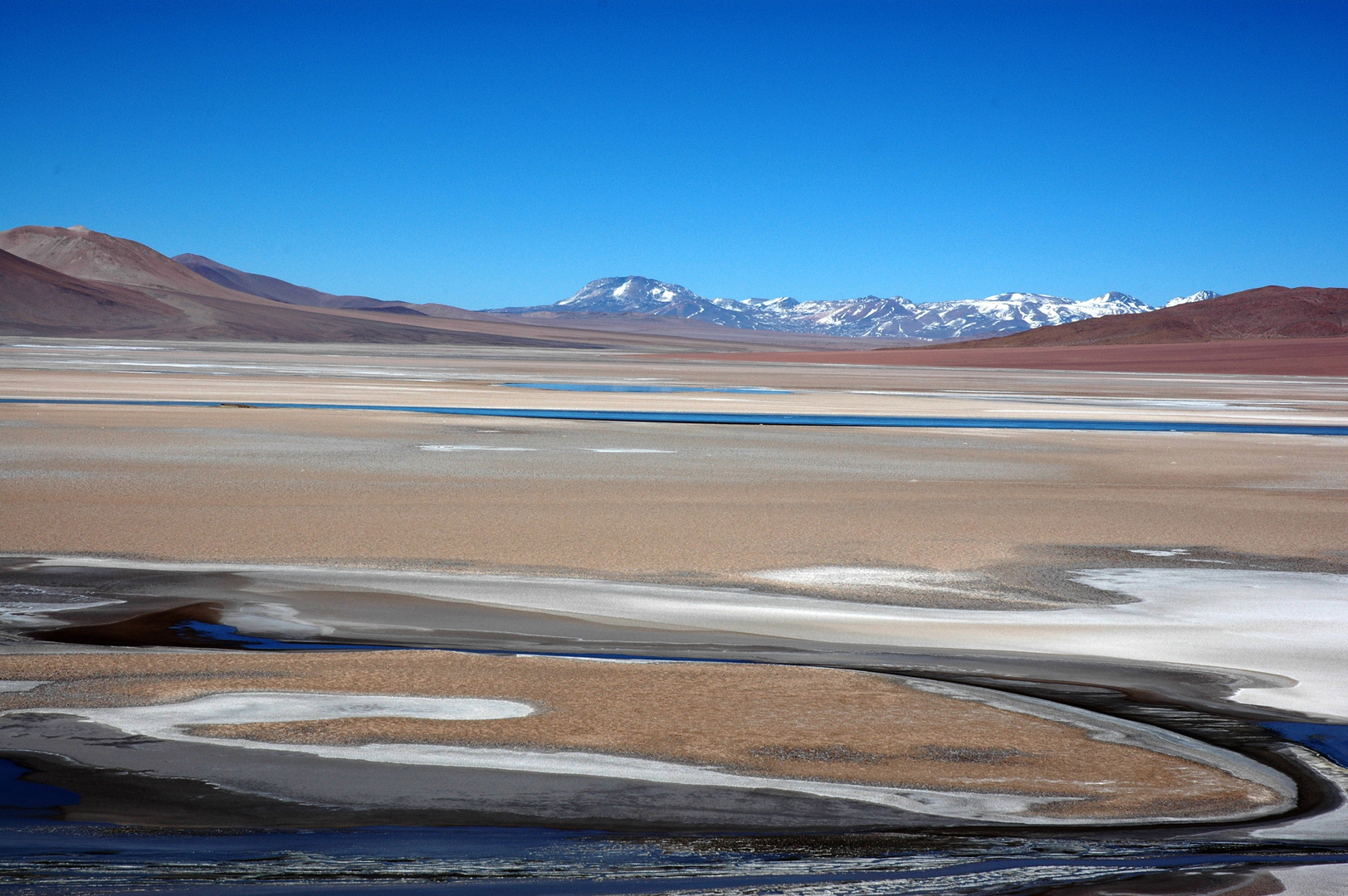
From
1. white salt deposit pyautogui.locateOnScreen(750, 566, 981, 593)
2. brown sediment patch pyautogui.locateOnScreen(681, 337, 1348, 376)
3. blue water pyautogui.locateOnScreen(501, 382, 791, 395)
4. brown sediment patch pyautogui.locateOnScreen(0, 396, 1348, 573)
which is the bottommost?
white salt deposit pyautogui.locateOnScreen(750, 566, 981, 593)

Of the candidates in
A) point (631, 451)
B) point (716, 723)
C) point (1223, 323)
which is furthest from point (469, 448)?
point (1223, 323)

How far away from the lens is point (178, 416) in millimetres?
20188

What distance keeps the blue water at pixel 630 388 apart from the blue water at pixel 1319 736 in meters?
29.3

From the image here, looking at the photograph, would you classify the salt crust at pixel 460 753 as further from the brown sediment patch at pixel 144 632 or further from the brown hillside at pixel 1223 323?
the brown hillside at pixel 1223 323

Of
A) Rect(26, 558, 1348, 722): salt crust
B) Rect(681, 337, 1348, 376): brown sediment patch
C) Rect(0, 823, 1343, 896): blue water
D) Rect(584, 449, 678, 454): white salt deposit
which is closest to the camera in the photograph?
Rect(0, 823, 1343, 896): blue water

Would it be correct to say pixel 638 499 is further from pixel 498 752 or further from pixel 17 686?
pixel 498 752

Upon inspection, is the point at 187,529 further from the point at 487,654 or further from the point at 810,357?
the point at 810,357

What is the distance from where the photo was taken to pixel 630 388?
36594 mm

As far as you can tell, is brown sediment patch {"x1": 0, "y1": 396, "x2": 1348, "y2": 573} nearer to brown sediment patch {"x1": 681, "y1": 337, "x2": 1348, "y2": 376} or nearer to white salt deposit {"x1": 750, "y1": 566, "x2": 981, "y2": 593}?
white salt deposit {"x1": 750, "y1": 566, "x2": 981, "y2": 593}

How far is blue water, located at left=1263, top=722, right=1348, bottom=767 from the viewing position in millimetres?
4375

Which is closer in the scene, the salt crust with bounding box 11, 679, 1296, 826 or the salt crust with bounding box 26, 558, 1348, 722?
the salt crust with bounding box 11, 679, 1296, 826

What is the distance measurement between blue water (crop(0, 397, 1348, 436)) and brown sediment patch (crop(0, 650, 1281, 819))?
53.0 ft

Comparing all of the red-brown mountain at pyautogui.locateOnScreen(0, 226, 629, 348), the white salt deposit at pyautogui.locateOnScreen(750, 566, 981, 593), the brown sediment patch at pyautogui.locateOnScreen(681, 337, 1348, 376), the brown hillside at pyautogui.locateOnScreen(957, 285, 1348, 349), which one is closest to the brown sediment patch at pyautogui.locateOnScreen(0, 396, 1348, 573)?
the white salt deposit at pyautogui.locateOnScreen(750, 566, 981, 593)

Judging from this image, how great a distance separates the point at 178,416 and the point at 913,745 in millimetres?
18383
